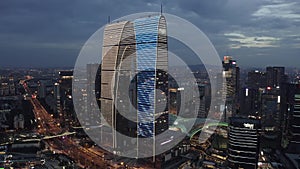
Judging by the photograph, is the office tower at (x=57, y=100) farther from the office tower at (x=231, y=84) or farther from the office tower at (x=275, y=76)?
the office tower at (x=275, y=76)

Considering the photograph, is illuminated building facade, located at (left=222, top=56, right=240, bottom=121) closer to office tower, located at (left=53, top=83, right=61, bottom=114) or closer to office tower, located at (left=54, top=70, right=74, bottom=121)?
office tower, located at (left=54, top=70, right=74, bottom=121)

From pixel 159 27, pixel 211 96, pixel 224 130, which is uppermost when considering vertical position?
pixel 159 27

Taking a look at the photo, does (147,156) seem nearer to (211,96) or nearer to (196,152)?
(196,152)

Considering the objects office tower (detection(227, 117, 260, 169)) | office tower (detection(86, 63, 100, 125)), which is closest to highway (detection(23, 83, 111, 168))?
office tower (detection(86, 63, 100, 125))

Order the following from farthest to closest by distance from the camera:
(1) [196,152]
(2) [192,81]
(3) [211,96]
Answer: (3) [211,96]
(2) [192,81]
(1) [196,152]

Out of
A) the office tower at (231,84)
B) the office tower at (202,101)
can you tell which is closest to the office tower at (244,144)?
the office tower at (231,84)

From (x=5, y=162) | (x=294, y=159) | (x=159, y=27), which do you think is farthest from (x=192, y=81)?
(x=5, y=162)
